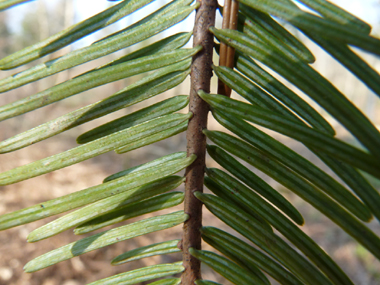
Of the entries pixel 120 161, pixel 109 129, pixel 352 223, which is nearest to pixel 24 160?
pixel 120 161

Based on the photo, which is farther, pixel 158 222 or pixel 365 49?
pixel 158 222

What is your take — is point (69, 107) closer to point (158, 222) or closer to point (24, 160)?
point (24, 160)

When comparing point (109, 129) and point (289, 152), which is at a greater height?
point (109, 129)

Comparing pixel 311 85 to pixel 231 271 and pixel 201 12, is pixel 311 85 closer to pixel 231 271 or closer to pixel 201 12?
pixel 201 12

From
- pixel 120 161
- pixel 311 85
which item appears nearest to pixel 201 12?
pixel 311 85

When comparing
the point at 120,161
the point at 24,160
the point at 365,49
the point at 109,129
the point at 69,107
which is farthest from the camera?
the point at 69,107

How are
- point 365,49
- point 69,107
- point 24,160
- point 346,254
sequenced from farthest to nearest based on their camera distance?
point 69,107, point 24,160, point 346,254, point 365,49

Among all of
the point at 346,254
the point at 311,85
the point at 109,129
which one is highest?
the point at 109,129
